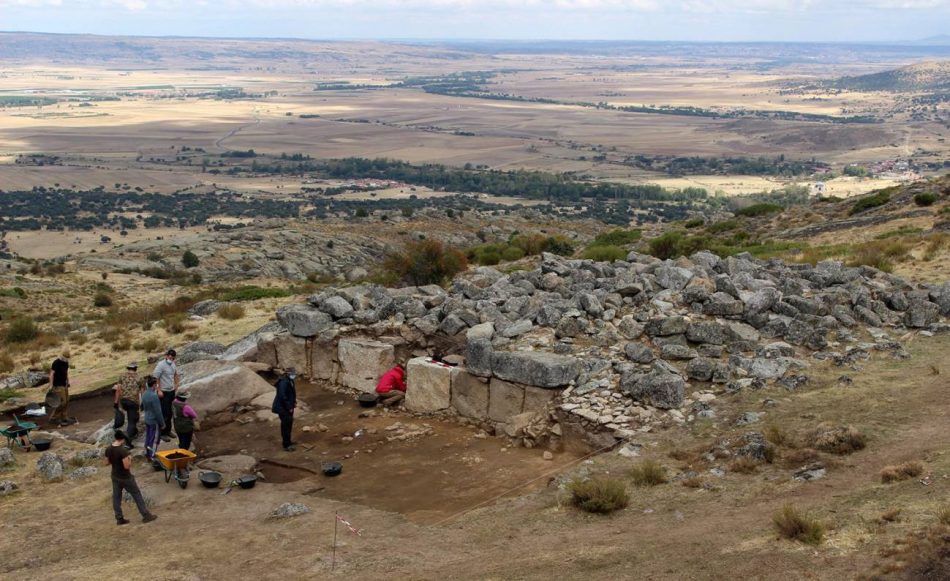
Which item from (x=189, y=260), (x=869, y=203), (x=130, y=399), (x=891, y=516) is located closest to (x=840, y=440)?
(x=891, y=516)

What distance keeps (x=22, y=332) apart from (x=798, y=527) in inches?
902

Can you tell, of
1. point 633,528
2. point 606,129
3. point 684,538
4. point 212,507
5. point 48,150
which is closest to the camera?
point 684,538

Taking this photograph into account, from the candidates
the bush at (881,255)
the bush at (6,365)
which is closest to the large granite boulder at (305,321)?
the bush at (6,365)

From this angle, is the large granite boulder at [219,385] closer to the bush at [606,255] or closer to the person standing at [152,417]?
the person standing at [152,417]

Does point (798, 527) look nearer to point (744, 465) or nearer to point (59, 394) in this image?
point (744, 465)

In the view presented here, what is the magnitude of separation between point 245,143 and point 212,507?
147 m

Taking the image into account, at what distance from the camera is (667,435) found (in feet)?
40.7

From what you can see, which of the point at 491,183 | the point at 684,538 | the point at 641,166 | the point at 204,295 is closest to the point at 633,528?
the point at 684,538

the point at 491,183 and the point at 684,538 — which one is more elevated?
Result: the point at 684,538

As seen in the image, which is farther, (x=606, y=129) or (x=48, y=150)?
(x=606, y=129)

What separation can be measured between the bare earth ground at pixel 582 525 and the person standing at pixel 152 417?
686 mm

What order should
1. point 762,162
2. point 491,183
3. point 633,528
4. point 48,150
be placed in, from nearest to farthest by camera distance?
point 633,528
point 491,183
point 762,162
point 48,150

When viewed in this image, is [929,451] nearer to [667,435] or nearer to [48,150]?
[667,435]

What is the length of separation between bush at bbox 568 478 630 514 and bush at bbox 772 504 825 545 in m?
2.07
